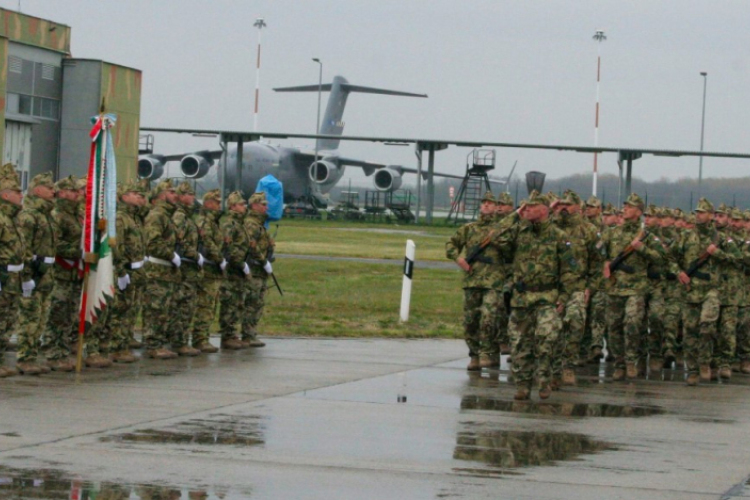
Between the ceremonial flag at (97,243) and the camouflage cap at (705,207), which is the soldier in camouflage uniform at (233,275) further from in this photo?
the camouflage cap at (705,207)

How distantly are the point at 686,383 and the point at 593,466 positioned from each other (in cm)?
562

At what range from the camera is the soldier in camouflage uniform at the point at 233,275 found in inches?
590

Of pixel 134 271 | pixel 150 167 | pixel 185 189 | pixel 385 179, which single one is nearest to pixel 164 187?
pixel 185 189

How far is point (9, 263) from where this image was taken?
1151cm

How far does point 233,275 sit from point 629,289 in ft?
15.3

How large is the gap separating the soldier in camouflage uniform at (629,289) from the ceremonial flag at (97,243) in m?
5.48

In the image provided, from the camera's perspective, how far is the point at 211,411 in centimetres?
1017

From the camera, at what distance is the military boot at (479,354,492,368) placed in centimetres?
1388

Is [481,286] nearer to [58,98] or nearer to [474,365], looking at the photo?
[474,365]

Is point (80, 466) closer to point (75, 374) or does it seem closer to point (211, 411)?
point (211, 411)

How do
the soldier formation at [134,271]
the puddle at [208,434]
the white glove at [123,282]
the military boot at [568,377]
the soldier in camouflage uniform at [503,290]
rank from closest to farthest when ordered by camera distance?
1. the puddle at [208,434]
2. the soldier formation at [134,271]
3. the white glove at [123,282]
4. the military boot at [568,377]
5. the soldier in camouflage uniform at [503,290]

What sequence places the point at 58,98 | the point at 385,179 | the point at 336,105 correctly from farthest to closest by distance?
the point at 336,105, the point at 385,179, the point at 58,98

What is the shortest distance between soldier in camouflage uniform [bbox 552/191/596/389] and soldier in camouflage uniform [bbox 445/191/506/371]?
82 centimetres

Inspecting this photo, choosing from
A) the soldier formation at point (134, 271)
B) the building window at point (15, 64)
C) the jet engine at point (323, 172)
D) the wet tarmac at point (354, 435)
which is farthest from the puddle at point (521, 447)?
the jet engine at point (323, 172)
